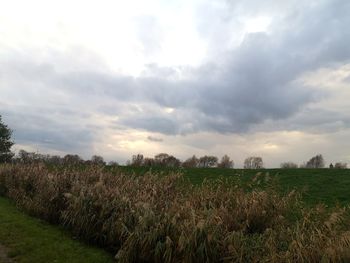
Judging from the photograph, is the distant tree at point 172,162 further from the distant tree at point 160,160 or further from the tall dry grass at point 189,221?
the tall dry grass at point 189,221

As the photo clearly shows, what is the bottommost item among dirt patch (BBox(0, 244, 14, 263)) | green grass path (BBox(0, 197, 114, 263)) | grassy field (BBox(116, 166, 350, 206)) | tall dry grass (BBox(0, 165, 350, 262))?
dirt patch (BBox(0, 244, 14, 263))

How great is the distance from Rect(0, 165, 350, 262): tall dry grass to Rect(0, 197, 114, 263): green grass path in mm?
412

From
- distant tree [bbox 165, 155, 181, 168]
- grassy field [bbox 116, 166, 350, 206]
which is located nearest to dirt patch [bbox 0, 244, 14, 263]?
grassy field [bbox 116, 166, 350, 206]

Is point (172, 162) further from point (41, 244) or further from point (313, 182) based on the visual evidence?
point (41, 244)

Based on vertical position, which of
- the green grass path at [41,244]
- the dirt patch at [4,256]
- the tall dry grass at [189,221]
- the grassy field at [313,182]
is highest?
the grassy field at [313,182]

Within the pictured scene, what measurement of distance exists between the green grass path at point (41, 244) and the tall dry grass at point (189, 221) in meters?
0.41

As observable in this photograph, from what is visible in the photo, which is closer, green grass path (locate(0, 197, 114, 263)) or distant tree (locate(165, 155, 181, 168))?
green grass path (locate(0, 197, 114, 263))

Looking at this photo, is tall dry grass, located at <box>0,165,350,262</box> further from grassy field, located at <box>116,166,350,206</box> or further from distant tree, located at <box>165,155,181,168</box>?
distant tree, located at <box>165,155,181,168</box>

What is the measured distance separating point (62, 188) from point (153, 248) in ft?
20.0

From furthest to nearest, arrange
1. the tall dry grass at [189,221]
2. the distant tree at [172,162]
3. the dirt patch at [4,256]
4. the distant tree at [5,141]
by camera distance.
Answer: the distant tree at [5,141]
the distant tree at [172,162]
the dirt patch at [4,256]
the tall dry grass at [189,221]

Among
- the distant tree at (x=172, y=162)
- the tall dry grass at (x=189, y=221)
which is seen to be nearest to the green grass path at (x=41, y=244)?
the tall dry grass at (x=189, y=221)

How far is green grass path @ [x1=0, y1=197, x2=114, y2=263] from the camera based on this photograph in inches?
377

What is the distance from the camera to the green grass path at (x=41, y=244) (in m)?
9.59

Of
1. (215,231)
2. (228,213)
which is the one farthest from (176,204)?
(215,231)
